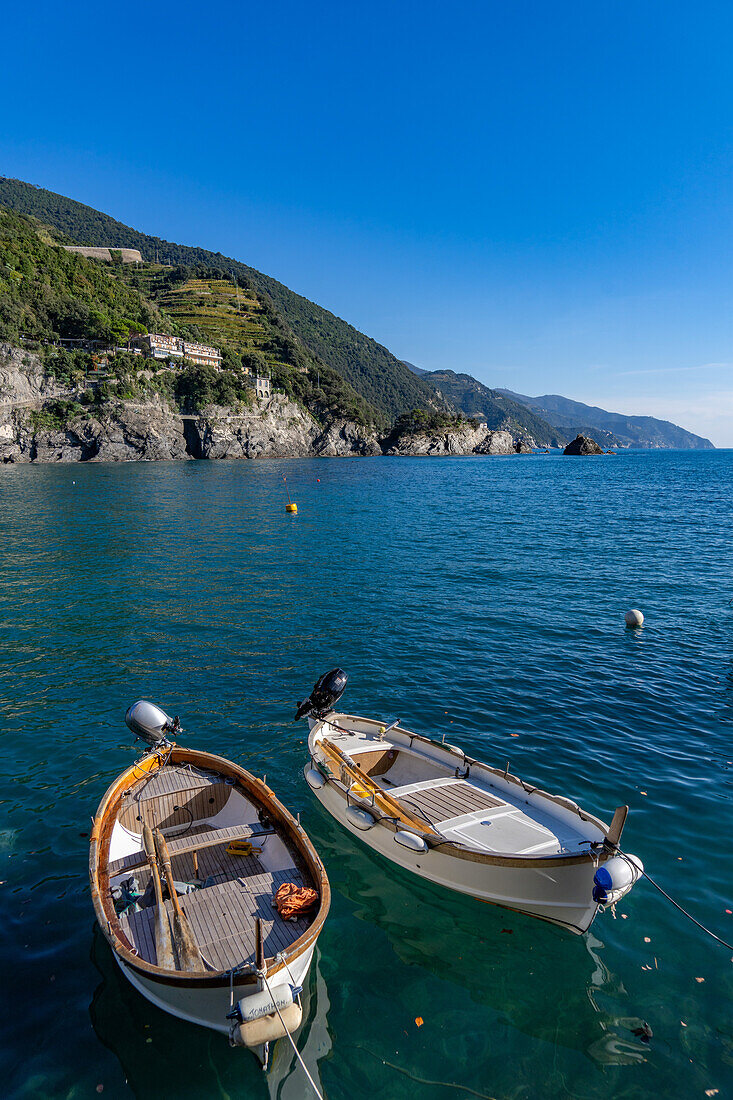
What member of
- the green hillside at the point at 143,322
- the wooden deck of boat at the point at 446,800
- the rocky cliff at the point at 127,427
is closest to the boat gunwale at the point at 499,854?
the wooden deck of boat at the point at 446,800

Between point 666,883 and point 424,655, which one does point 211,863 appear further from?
point 424,655

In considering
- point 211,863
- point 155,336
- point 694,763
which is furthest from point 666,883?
point 155,336

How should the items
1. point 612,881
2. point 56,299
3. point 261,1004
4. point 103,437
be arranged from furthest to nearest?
1. point 56,299
2. point 103,437
3. point 612,881
4. point 261,1004

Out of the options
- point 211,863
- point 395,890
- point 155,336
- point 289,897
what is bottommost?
point 395,890

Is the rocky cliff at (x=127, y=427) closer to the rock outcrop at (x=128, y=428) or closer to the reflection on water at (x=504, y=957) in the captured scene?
the rock outcrop at (x=128, y=428)

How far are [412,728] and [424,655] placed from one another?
4.56 meters

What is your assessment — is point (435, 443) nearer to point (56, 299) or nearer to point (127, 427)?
point (127, 427)

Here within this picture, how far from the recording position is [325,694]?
11898 millimetres

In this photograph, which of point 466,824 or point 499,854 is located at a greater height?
point 499,854

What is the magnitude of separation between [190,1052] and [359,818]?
391 centimetres

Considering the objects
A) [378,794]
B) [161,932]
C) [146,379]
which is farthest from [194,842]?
[146,379]

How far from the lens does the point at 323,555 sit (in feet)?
106

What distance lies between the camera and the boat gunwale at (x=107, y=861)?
18.7 ft

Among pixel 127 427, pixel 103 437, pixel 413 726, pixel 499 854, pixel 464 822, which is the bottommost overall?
pixel 413 726
